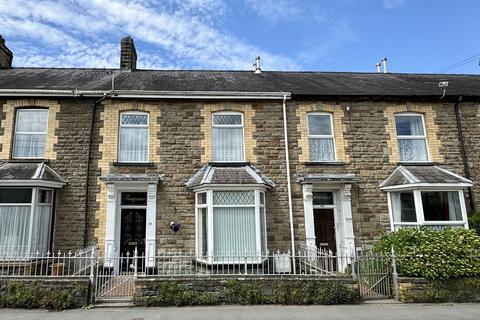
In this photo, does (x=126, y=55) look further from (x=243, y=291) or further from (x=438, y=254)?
(x=438, y=254)

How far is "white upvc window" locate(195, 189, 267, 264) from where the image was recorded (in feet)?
34.6

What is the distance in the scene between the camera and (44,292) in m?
7.89

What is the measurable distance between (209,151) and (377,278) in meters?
6.37

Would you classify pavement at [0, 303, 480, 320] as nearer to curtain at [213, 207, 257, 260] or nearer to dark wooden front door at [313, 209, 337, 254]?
curtain at [213, 207, 257, 260]

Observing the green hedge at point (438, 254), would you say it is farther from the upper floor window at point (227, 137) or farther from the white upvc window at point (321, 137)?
the upper floor window at point (227, 137)

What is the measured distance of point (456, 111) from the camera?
13.1 meters

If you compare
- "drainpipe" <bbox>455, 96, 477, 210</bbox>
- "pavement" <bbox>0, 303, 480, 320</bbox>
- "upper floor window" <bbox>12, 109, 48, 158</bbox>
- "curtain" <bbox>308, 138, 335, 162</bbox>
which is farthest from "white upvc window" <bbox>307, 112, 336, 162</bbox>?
"upper floor window" <bbox>12, 109, 48, 158</bbox>

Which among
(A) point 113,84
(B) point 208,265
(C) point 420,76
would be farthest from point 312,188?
(C) point 420,76

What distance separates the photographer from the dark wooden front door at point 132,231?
11.6 metres

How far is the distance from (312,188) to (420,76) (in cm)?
934

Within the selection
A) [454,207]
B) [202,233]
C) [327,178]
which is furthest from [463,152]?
[202,233]

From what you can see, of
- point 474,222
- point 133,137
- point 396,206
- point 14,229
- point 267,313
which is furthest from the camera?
point 133,137

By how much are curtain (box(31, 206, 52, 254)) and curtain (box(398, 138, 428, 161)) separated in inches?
469

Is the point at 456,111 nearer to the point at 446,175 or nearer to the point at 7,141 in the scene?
the point at 446,175
